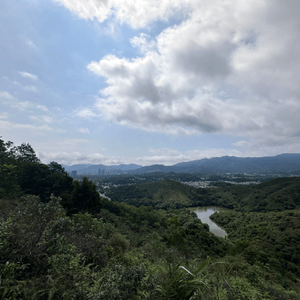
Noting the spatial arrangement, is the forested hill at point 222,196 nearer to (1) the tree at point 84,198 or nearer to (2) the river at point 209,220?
(2) the river at point 209,220

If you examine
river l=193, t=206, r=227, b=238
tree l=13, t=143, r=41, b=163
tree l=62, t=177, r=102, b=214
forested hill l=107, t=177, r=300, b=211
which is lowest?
river l=193, t=206, r=227, b=238

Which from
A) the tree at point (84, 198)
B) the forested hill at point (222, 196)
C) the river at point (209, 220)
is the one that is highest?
the tree at point (84, 198)

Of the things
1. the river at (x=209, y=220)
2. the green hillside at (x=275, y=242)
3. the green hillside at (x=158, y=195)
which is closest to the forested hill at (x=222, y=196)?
the green hillside at (x=158, y=195)

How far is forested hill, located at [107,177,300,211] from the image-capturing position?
55.4 metres

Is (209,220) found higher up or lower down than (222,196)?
lower down

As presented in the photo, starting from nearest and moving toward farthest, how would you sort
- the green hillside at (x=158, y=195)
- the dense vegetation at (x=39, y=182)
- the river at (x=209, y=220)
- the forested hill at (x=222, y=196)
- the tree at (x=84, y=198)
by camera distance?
the dense vegetation at (x=39, y=182) → the tree at (x=84, y=198) → the river at (x=209, y=220) → the forested hill at (x=222, y=196) → the green hillside at (x=158, y=195)

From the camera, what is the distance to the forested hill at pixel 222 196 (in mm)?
55375

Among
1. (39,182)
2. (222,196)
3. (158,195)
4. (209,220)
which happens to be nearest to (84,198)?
(39,182)

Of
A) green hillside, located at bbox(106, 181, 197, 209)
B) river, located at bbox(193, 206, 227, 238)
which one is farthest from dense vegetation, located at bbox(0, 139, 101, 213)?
green hillside, located at bbox(106, 181, 197, 209)

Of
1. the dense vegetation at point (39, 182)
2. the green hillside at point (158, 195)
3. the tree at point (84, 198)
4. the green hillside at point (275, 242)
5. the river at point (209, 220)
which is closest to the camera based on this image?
the dense vegetation at point (39, 182)

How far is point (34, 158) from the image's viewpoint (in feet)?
80.4

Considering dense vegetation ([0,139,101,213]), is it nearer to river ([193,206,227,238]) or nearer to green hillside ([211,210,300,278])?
green hillside ([211,210,300,278])

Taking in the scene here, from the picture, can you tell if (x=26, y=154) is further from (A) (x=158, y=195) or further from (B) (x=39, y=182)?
(A) (x=158, y=195)

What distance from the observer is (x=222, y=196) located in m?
81.1
